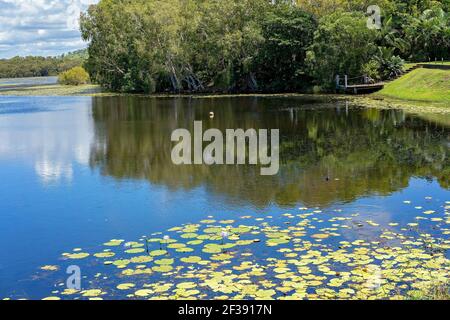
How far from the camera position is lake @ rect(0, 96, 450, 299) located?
10797 millimetres

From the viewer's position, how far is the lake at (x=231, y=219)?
10797 millimetres

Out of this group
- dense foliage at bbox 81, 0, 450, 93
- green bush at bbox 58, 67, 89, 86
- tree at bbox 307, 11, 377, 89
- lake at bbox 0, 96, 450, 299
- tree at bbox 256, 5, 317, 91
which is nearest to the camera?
lake at bbox 0, 96, 450, 299

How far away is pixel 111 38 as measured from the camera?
262 ft

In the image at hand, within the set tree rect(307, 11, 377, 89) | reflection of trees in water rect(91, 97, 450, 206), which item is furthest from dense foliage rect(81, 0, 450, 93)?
reflection of trees in water rect(91, 97, 450, 206)

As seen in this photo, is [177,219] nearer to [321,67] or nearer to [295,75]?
[321,67]

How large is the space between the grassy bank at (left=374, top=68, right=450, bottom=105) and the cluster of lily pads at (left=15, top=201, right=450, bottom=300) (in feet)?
94.1

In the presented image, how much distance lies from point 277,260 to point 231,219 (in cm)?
357

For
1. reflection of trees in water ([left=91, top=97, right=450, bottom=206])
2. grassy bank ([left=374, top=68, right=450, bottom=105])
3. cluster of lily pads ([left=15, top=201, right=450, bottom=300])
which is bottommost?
cluster of lily pads ([left=15, top=201, right=450, bottom=300])

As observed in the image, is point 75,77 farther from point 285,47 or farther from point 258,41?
point 285,47

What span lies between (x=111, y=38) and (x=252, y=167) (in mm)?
62882

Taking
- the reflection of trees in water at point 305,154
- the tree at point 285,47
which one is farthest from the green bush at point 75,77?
the reflection of trees in water at point 305,154

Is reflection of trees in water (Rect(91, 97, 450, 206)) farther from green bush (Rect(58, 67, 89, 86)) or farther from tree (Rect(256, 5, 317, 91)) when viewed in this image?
green bush (Rect(58, 67, 89, 86))

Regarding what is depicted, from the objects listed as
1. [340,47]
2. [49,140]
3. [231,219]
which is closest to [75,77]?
[340,47]

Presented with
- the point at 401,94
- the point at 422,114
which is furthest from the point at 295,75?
the point at 422,114
